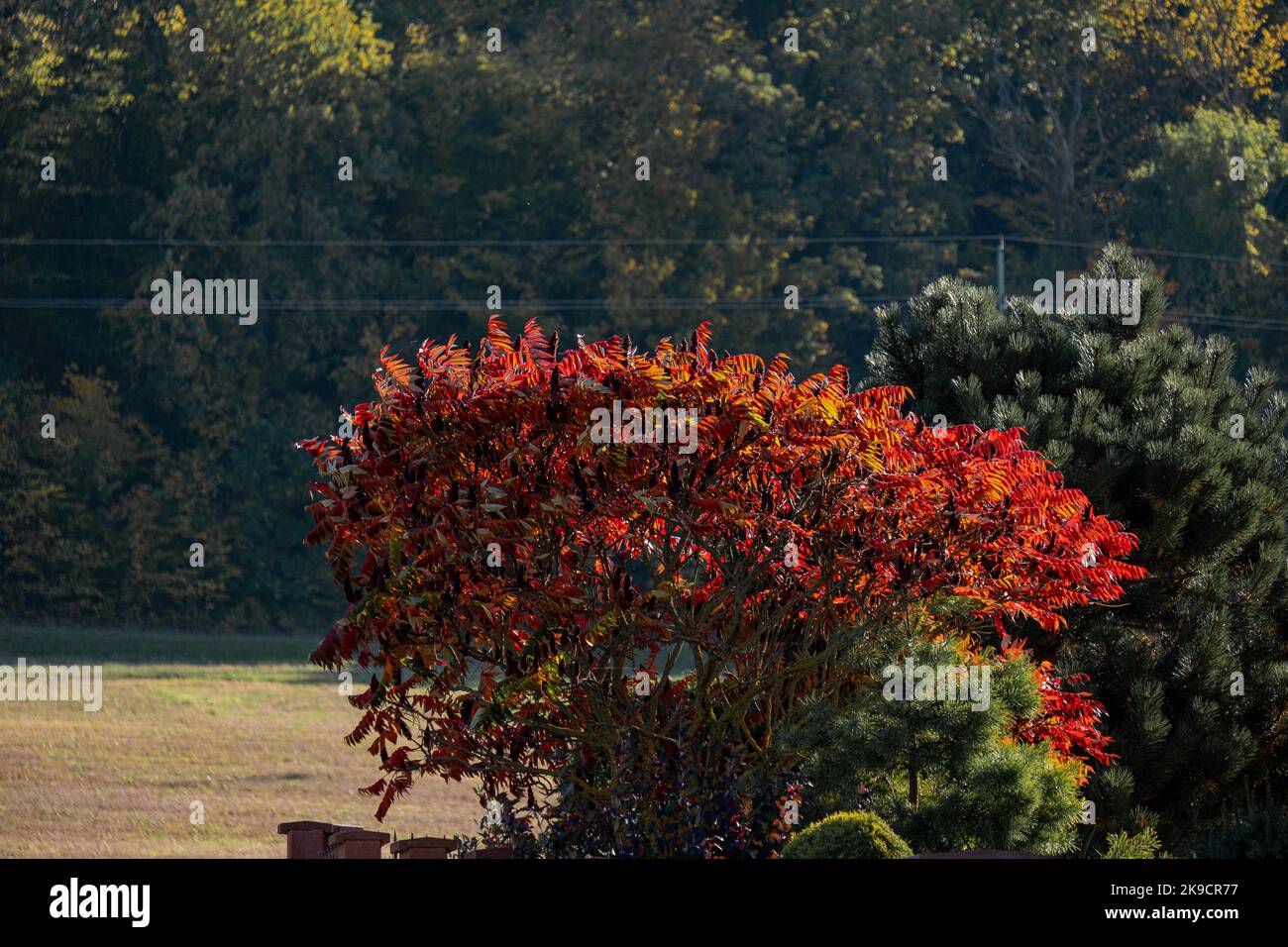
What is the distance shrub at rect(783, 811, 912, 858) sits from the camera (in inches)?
309

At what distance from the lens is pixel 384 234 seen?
42.4 metres

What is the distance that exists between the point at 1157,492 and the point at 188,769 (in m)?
11.1

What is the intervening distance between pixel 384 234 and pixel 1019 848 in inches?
1388

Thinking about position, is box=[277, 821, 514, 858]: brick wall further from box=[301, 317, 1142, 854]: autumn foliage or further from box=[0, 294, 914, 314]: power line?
box=[0, 294, 914, 314]: power line

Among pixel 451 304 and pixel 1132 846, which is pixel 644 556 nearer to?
pixel 1132 846

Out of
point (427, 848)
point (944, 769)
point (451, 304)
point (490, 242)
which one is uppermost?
point (490, 242)

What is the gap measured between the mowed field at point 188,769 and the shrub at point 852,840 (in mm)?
6949

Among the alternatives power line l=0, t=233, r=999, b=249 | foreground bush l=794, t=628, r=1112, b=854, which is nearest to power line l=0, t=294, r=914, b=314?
power line l=0, t=233, r=999, b=249

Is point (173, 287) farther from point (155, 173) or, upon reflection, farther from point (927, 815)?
point (927, 815)

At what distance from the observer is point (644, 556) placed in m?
9.54

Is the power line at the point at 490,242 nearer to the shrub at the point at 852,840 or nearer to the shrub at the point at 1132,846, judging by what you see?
the shrub at the point at 1132,846

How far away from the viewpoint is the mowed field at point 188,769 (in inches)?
592

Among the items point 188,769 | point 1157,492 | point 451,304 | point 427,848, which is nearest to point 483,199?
point 451,304
